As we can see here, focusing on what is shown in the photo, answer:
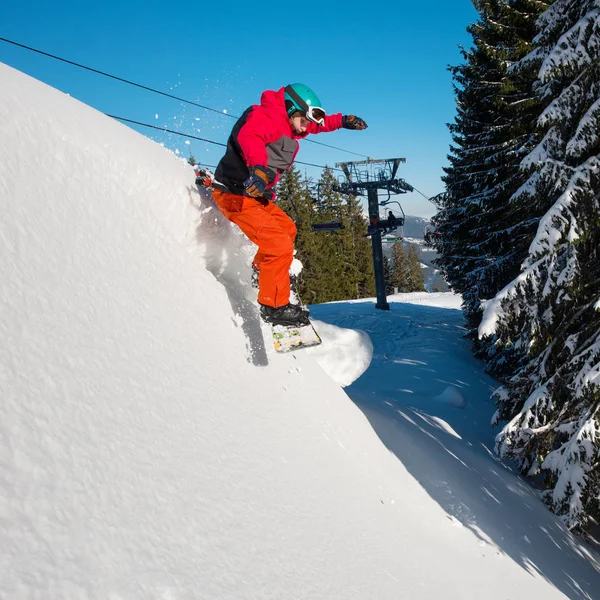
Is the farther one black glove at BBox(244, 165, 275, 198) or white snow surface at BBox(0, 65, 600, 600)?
black glove at BBox(244, 165, 275, 198)

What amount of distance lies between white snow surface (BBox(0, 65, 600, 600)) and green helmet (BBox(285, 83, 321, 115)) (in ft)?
3.94

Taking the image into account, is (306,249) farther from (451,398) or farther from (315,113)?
(315,113)

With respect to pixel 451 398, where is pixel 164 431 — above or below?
above

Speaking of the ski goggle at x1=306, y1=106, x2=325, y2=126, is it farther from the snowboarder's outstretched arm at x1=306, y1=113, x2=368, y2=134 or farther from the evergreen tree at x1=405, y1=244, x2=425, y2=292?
the evergreen tree at x1=405, y1=244, x2=425, y2=292

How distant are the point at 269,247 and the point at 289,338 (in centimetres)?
86

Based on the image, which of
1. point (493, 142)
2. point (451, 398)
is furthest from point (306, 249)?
point (451, 398)

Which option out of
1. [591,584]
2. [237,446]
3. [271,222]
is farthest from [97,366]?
[591,584]

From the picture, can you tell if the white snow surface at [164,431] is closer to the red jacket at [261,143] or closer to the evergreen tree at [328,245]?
the red jacket at [261,143]

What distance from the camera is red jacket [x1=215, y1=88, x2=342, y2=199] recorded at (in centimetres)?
382

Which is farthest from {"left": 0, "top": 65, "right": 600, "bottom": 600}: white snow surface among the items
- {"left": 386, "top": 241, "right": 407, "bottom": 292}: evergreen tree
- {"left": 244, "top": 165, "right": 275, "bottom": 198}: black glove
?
{"left": 386, "top": 241, "right": 407, "bottom": 292}: evergreen tree

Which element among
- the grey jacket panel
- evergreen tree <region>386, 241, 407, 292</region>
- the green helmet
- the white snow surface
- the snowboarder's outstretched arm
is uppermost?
evergreen tree <region>386, 241, 407, 292</region>

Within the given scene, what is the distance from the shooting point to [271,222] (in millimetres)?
3934

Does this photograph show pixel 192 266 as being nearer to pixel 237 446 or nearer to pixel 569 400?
pixel 237 446

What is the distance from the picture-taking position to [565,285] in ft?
19.6
